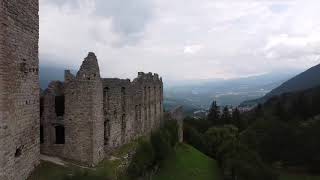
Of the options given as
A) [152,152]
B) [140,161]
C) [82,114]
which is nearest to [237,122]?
[152,152]

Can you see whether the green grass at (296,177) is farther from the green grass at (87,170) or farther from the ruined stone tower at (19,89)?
the ruined stone tower at (19,89)

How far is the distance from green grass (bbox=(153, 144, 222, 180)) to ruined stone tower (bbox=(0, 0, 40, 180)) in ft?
59.8

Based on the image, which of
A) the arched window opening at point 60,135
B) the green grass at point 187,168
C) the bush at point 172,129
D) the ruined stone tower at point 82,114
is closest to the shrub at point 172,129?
the bush at point 172,129

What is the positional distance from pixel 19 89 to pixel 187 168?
30.4 meters

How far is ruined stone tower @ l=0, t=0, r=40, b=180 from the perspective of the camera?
2205 centimetres

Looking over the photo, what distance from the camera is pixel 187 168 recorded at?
51844 millimetres

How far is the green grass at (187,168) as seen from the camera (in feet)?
153

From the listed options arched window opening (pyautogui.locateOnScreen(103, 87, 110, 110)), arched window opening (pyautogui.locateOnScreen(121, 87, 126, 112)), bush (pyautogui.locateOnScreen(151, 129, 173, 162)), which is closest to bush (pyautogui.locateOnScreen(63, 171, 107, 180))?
arched window opening (pyautogui.locateOnScreen(103, 87, 110, 110))

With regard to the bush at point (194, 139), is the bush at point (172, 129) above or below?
above

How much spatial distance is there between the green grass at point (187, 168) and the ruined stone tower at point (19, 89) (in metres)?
18.2

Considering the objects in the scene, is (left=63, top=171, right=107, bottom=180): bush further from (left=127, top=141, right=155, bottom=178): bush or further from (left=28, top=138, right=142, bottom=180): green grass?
(left=127, top=141, right=155, bottom=178): bush

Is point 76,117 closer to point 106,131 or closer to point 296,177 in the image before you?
point 106,131

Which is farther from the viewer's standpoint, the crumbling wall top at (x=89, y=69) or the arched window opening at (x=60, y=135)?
the arched window opening at (x=60, y=135)

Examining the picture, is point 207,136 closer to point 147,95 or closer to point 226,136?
point 226,136
